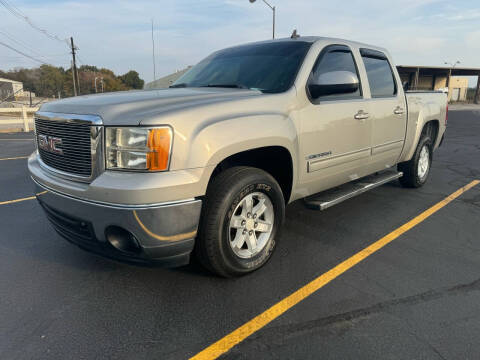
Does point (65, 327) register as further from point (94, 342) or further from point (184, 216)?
point (184, 216)

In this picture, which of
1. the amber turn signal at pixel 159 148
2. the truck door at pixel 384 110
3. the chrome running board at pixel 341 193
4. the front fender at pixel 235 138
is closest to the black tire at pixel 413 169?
the truck door at pixel 384 110

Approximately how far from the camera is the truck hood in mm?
2326

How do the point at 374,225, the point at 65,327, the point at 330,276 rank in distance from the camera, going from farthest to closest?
the point at 374,225
the point at 330,276
the point at 65,327

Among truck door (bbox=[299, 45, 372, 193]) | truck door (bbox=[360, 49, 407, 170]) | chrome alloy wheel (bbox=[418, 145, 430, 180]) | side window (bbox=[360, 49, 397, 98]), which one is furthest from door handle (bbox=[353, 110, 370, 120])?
chrome alloy wheel (bbox=[418, 145, 430, 180])

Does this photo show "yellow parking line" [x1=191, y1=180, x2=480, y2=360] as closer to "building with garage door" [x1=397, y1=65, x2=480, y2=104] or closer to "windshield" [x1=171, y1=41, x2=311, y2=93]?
"windshield" [x1=171, y1=41, x2=311, y2=93]

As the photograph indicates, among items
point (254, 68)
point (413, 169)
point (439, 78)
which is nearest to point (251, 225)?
point (254, 68)

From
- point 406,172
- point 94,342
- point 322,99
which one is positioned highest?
point 322,99

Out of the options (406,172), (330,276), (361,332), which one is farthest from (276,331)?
(406,172)

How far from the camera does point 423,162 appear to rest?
5.76 metres

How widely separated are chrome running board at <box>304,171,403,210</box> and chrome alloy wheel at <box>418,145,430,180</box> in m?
1.14

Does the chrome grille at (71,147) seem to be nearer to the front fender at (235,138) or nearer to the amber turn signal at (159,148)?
the amber turn signal at (159,148)

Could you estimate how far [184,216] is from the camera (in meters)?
2.37

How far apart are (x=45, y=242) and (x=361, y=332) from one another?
3053mm

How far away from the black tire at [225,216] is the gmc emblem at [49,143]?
1.16m
